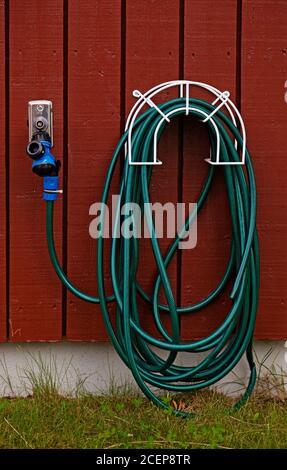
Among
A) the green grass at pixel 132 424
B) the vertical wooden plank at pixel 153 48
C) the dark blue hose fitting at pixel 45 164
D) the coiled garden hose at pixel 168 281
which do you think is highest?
the vertical wooden plank at pixel 153 48

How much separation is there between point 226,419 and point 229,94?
46.1 inches

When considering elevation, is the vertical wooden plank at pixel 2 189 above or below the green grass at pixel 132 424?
above

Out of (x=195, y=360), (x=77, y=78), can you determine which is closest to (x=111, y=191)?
(x=77, y=78)

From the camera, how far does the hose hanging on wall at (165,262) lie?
11.2 feet

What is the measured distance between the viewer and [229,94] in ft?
11.5

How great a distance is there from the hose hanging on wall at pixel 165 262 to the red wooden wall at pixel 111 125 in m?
0.08

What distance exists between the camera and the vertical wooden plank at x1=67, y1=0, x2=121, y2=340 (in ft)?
11.5

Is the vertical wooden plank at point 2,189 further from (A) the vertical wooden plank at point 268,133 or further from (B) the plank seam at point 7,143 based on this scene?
(A) the vertical wooden plank at point 268,133

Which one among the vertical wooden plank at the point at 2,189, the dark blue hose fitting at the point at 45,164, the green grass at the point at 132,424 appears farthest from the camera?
the vertical wooden plank at the point at 2,189

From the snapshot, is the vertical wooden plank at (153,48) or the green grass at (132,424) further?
the vertical wooden plank at (153,48)

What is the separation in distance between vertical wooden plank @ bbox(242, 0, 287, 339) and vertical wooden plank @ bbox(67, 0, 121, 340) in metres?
0.49

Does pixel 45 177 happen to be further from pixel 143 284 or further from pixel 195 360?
pixel 195 360

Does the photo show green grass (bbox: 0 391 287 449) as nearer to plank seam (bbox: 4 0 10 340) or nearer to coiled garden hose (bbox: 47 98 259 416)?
coiled garden hose (bbox: 47 98 259 416)

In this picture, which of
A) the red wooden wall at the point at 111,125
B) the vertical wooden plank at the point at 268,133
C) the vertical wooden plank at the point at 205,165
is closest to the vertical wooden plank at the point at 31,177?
the red wooden wall at the point at 111,125
